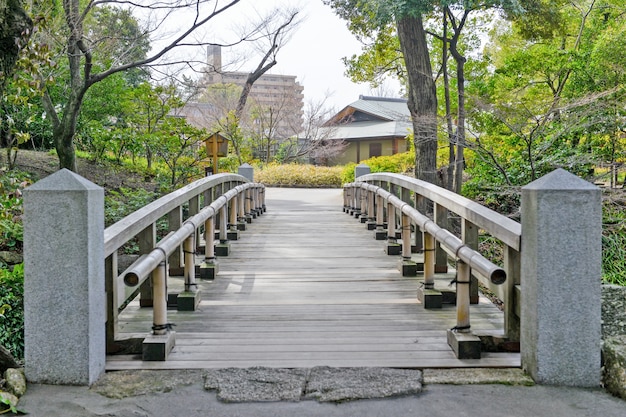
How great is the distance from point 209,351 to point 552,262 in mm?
2147

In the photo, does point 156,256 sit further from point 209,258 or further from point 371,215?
point 371,215

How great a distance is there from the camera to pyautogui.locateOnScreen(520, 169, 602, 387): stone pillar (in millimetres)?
3156

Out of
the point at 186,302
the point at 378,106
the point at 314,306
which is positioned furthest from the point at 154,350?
the point at 378,106

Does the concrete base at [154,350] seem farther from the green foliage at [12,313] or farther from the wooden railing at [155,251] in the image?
the green foliage at [12,313]

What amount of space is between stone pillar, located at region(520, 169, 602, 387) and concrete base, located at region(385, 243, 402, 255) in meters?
3.67

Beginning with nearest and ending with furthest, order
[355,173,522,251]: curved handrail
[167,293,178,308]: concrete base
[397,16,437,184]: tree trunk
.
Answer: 1. [355,173,522,251]: curved handrail
2. [167,293,178,308]: concrete base
3. [397,16,437,184]: tree trunk

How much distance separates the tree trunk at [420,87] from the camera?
11352mm

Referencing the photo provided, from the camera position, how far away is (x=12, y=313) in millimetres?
5594

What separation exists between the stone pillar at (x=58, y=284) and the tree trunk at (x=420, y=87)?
8.70 metres

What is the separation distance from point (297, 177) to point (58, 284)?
852 inches

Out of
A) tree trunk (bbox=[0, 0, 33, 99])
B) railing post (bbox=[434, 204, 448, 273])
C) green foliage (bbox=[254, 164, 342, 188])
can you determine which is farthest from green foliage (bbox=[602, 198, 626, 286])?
green foliage (bbox=[254, 164, 342, 188])

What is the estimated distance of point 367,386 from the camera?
3.18 metres

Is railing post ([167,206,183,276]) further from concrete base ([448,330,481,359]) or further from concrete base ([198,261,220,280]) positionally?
concrete base ([448,330,481,359])

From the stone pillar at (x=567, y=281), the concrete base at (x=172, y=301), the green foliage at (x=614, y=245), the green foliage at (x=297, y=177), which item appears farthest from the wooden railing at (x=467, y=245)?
the green foliage at (x=297, y=177)
